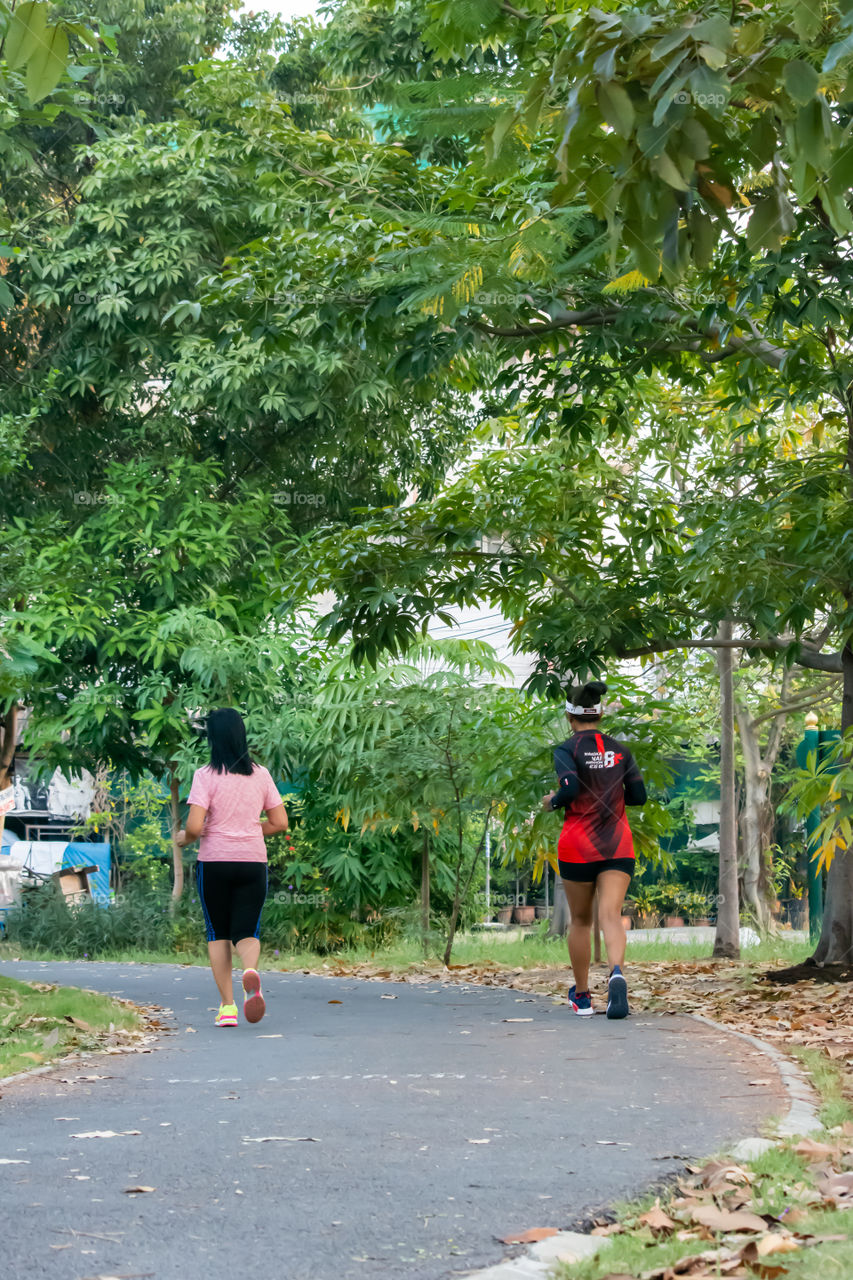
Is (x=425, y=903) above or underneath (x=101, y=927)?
above

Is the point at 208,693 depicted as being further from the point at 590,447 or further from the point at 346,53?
the point at 346,53

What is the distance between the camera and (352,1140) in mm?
4430

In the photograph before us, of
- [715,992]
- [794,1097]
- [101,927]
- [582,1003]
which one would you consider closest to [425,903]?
[101,927]

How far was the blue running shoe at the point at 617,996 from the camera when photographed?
795cm

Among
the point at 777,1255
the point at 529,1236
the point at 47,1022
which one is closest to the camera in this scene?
the point at 777,1255

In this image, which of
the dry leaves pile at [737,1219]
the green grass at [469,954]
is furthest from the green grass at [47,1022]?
the green grass at [469,954]

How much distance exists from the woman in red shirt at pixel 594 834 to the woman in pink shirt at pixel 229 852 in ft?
5.94

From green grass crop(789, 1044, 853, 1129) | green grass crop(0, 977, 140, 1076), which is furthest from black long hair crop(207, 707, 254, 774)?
green grass crop(789, 1044, 853, 1129)

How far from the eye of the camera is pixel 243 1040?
7438mm

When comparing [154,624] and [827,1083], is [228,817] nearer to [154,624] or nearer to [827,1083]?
[827,1083]

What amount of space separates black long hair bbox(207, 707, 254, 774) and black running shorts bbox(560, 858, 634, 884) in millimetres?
1996

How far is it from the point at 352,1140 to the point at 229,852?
145 inches

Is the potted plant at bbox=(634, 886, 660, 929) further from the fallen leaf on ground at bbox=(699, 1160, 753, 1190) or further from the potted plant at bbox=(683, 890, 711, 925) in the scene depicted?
the fallen leaf on ground at bbox=(699, 1160, 753, 1190)

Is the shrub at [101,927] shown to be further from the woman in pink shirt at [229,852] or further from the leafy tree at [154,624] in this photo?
the woman in pink shirt at [229,852]
